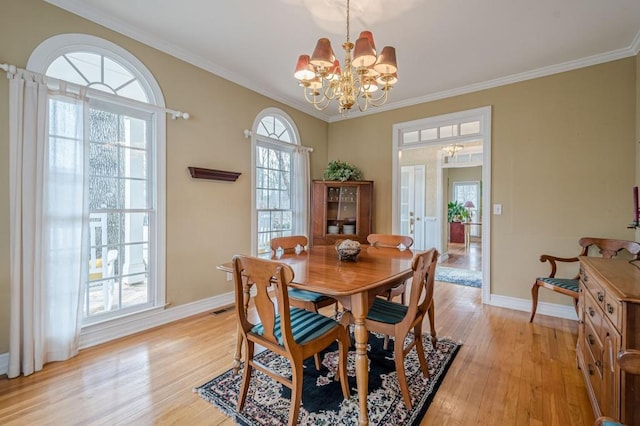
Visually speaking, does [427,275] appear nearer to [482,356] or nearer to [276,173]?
[482,356]

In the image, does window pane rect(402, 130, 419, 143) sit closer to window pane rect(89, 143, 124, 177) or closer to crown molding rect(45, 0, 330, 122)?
crown molding rect(45, 0, 330, 122)

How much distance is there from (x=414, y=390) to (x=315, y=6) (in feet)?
9.25

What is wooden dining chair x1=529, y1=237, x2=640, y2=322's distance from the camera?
262 centimetres

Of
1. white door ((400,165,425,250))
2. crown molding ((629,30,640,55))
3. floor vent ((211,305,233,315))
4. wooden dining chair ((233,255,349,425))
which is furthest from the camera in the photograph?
white door ((400,165,425,250))

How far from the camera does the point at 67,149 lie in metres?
2.16

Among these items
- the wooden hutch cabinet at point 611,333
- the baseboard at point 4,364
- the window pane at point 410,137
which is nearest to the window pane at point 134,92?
the baseboard at point 4,364

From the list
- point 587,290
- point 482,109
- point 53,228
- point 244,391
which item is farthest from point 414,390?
point 482,109

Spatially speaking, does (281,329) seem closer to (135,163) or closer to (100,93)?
(135,163)

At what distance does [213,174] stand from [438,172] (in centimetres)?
485

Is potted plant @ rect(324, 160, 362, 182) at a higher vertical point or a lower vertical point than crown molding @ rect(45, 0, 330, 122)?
lower

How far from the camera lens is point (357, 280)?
1.60 meters

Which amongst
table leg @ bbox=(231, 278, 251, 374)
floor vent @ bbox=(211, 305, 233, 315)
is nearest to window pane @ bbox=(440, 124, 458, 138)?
table leg @ bbox=(231, 278, 251, 374)

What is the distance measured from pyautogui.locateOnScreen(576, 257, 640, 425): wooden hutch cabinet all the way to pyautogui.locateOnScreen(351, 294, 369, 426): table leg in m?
0.97

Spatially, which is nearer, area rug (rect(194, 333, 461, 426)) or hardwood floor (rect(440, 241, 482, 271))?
area rug (rect(194, 333, 461, 426))
